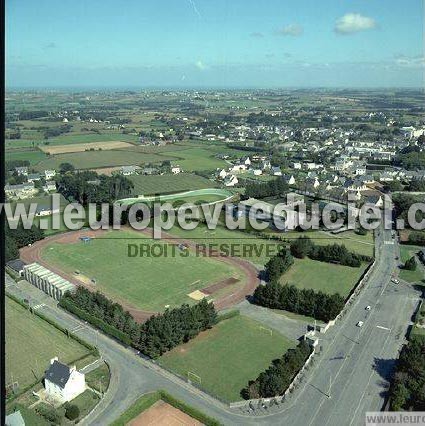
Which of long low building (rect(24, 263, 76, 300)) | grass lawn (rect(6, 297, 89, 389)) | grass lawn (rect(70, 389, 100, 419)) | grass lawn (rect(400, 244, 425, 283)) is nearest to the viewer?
grass lawn (rect(70, 389, 100, 419))

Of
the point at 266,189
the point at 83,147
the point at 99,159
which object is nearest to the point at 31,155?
the point at 99,159

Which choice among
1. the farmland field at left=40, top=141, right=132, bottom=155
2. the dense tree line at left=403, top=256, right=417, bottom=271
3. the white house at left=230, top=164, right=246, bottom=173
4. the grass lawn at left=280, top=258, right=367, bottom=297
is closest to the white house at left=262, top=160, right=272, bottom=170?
the white house at left=230, top=164, right=246, bottom=173

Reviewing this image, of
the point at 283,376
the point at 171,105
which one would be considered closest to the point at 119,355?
the point at 283,376

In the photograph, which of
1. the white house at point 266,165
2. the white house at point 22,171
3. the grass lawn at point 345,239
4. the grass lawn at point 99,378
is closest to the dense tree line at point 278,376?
the grass lawn at point 99,378

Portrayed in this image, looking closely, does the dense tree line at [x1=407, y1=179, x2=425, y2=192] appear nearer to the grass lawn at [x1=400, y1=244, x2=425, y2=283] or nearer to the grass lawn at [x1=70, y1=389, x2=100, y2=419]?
the grass lawn at [x1=400, y1=244, x2=425, y2=283]

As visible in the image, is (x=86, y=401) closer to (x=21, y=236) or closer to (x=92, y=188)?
(x=21, y=236)

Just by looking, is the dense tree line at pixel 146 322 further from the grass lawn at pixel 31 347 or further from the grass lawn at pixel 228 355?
the grass lawn at pixel 31 347
